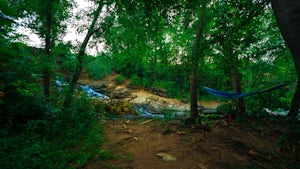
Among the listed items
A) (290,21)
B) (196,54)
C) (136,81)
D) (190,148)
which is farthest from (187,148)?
(136,81)

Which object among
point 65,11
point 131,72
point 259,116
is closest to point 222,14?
point 259,116

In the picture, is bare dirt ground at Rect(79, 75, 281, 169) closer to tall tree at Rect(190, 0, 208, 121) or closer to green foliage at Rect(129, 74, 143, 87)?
tall tree at Rect(190, 0, 208, 121)

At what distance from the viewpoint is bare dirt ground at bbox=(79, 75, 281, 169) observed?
2389 millimetres

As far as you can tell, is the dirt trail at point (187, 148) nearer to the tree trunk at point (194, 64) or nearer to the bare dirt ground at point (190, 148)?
the bare dirt ground at point (190, 148)

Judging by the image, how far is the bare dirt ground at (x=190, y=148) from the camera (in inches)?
94.0

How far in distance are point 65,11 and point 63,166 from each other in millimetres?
4765

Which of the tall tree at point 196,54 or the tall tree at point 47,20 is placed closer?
the tall tree at point 196,54

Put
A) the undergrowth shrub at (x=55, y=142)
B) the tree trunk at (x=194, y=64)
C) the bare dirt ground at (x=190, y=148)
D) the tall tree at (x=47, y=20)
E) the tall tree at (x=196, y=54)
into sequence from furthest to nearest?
1. the tall tree at (x=47, y=20)
2. the tree trunk at (x=194, y=64)
3. the tall tree at (x=196, y=54)
4. the bare dirt ground at (x=190, y=148)
5. the undergrowth shrub at (x=55, y=142)

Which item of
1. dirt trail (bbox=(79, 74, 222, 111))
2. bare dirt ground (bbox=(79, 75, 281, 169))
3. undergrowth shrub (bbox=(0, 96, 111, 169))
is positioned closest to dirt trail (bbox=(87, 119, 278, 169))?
bare dirt ground (bbox=(79, 75, 281, 169))

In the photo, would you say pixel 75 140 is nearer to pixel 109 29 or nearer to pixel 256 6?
pixel 109 29

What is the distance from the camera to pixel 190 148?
2.85 m

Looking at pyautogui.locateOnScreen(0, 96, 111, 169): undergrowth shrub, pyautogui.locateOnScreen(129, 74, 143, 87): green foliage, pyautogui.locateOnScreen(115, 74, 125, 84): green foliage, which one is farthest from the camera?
pyautogui.locateOnScreen(115, 74, 125, 84): green foliage

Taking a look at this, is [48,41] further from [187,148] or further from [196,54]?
[187,148]

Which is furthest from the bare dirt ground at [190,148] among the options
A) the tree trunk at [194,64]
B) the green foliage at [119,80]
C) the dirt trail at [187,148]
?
the green foliage at [119,80]
